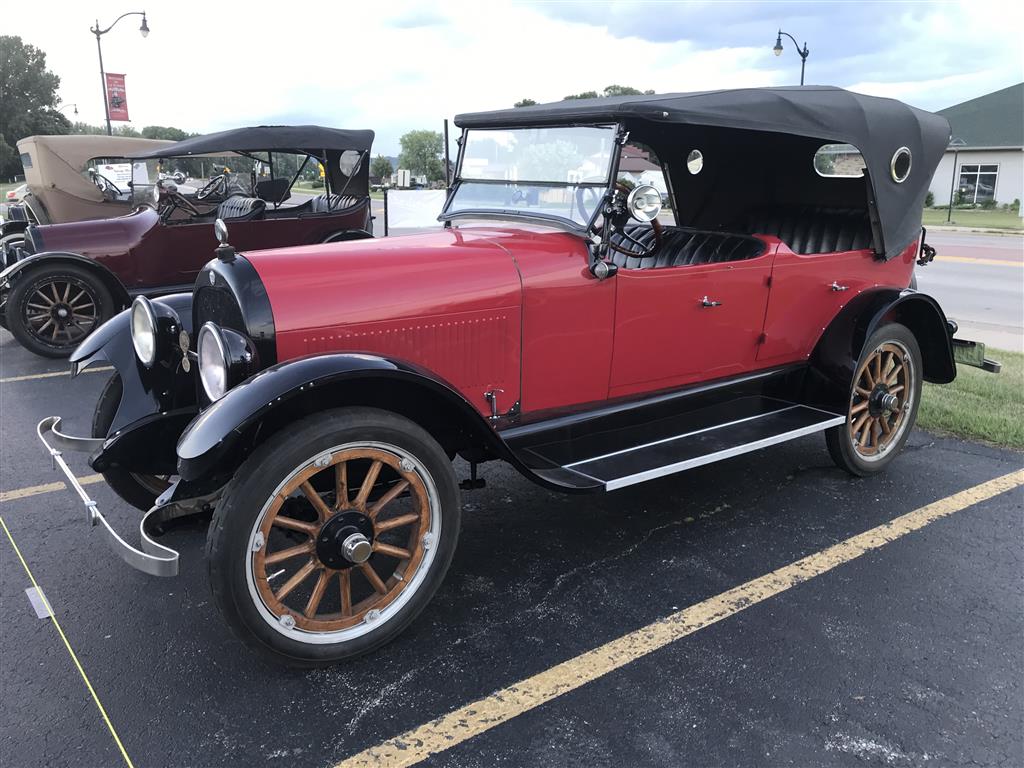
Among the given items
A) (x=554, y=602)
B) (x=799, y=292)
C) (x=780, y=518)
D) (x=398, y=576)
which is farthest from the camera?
(x=799, y=292)

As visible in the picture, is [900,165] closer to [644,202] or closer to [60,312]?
[644,202]

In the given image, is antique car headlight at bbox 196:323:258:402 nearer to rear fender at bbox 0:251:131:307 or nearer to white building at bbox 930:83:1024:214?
rear fender at bbox 0:251:131:307

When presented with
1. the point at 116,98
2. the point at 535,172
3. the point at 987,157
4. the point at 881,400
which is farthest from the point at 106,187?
the point at 987,157

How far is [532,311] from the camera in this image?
3.11m

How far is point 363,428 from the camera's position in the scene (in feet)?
8.03

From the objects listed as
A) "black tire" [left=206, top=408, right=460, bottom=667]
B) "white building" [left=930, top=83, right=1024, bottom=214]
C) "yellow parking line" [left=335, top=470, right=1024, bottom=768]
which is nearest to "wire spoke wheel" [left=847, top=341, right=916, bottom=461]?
"yellow parking line" [left=335, top=470, right=1024, bottom=768]

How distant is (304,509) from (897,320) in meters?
3.44

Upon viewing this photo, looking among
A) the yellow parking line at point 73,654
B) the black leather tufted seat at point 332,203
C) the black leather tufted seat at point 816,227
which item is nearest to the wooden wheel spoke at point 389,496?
the yellow parking line at point 73,654

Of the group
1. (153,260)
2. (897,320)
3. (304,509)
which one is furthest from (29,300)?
(897,320)

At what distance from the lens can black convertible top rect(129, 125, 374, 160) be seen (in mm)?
7598

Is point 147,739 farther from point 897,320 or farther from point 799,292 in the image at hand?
point 897,320

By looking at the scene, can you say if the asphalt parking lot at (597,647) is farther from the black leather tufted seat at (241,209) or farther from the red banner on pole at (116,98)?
the red banner on pole at (116,98)

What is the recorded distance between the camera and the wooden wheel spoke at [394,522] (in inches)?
103

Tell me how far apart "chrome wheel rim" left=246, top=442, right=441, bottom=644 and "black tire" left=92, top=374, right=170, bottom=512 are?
3.55ft
